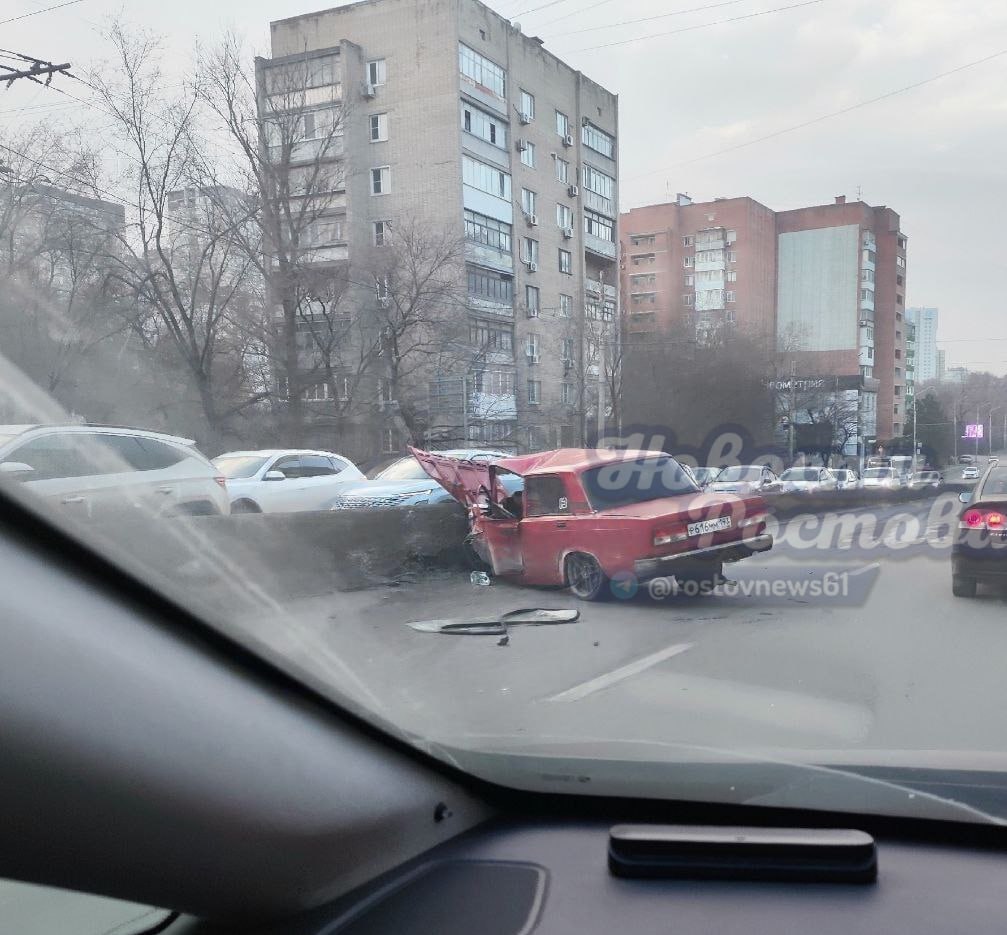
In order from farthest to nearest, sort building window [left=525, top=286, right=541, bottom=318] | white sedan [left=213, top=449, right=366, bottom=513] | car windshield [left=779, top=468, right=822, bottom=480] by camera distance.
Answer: car windshield [left=779, top=468, right=822, bottom=480]
building window [left=525, top=286, right=541, bottom=318]
white sedan [left=213, top=449, right=366, bottom=513]

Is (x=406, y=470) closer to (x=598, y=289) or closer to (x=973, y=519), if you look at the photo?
(x=598, y=289)

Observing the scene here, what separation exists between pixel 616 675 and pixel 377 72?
6110 millimetres

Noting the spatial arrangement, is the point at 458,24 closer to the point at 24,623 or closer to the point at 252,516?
the point at 252,516

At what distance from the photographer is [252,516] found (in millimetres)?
5172

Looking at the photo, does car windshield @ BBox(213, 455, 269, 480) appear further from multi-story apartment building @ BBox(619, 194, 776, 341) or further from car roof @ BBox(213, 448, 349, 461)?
multi-story apartment building @ BBox(619, 194, 776, 341)

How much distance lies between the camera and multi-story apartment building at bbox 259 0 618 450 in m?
7.74

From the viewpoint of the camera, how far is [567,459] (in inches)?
356

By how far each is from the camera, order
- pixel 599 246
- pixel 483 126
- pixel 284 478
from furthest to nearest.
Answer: pixel 599 246, pixel 483 126, pixel 284 478

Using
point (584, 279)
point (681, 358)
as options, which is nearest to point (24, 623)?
point (681, 358)

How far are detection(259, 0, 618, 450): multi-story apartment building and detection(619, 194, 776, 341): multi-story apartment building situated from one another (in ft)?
1.54

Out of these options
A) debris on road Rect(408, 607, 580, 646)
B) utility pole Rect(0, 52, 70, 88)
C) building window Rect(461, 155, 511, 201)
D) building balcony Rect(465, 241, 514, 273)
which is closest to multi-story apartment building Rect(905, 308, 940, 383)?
debris on road Rect(408, 607, 580, 646)

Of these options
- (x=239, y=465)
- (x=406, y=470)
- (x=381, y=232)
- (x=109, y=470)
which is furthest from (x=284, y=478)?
(x=406, y=470)

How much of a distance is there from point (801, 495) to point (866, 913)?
18.4 metres

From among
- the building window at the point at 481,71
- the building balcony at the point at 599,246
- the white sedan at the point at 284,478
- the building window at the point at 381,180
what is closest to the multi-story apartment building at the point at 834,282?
the building balcony at the point at 599,246
